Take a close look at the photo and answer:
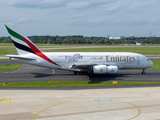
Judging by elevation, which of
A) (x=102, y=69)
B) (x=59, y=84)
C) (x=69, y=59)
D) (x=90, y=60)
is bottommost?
(x=59, y=84)

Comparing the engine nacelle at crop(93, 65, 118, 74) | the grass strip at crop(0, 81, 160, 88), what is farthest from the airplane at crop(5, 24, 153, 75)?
the grass strip at crop(0, 81, 160, 88)

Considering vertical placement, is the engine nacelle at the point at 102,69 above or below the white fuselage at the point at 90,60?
below

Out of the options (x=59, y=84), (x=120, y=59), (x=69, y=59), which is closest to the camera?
(x=59, y=84)

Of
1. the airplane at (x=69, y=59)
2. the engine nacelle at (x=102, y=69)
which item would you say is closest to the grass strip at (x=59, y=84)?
the engine nacelle at (x=102, y=69)

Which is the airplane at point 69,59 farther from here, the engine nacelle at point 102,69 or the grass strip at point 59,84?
the grass strip at point 59,84

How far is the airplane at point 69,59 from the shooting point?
145 feet

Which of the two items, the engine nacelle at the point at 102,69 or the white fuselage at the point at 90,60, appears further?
the white fuselage at the point at 90,60

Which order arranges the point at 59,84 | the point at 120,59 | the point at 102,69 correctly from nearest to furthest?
the point at 59,84 → the point at 102,69 → the point at 120,59

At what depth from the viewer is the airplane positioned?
145 ft

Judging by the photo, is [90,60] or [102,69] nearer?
[102,69]

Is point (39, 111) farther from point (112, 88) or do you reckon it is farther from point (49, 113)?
point (112, 88)

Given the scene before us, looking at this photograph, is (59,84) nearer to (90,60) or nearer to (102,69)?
(102,69)

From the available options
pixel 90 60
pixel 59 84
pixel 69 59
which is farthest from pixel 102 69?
pixel 59 84

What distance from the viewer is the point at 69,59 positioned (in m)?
45.6
